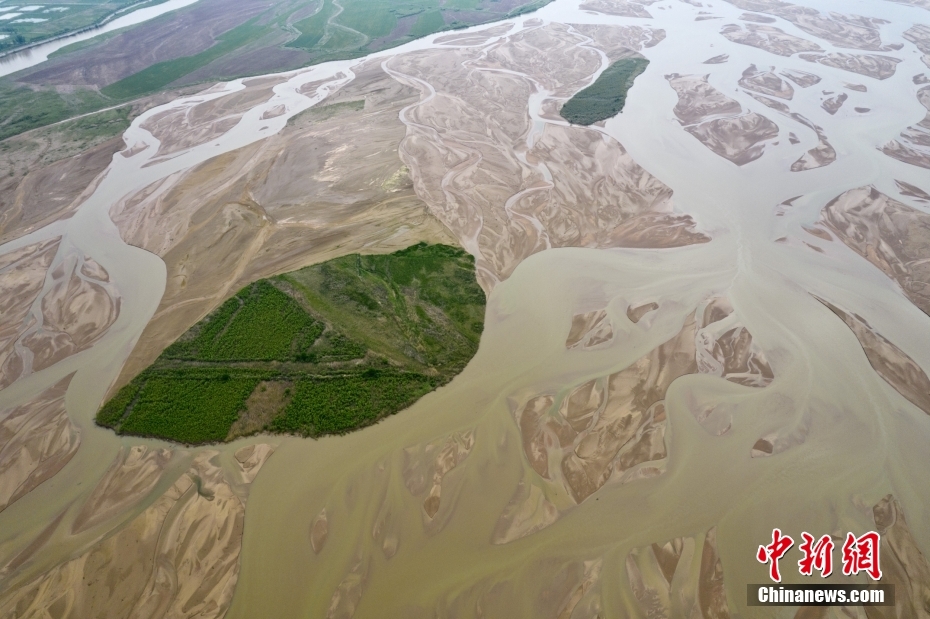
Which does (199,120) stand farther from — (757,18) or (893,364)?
(757,18)

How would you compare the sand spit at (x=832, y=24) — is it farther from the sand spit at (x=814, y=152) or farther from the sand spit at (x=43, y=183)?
the sand spit at (x=43, y=183)

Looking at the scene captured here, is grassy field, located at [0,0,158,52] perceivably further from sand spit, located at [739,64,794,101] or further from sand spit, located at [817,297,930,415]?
sand spit, located at [817,297,930,415]

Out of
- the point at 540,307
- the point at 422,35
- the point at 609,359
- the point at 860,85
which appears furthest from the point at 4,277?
the point at 860,85

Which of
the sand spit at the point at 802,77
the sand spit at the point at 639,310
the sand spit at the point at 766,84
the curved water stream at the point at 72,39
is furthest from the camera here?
the curved water stream at the point at 72,39

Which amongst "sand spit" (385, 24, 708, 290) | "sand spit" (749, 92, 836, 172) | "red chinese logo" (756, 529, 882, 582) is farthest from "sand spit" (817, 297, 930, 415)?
"sand spit" (749, 92, 836, 172)

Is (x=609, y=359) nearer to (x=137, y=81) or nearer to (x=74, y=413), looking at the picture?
(x=74, y=413)

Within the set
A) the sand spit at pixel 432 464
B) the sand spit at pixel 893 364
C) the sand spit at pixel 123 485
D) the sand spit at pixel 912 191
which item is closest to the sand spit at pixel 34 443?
the sand spit at pixel 123 485
